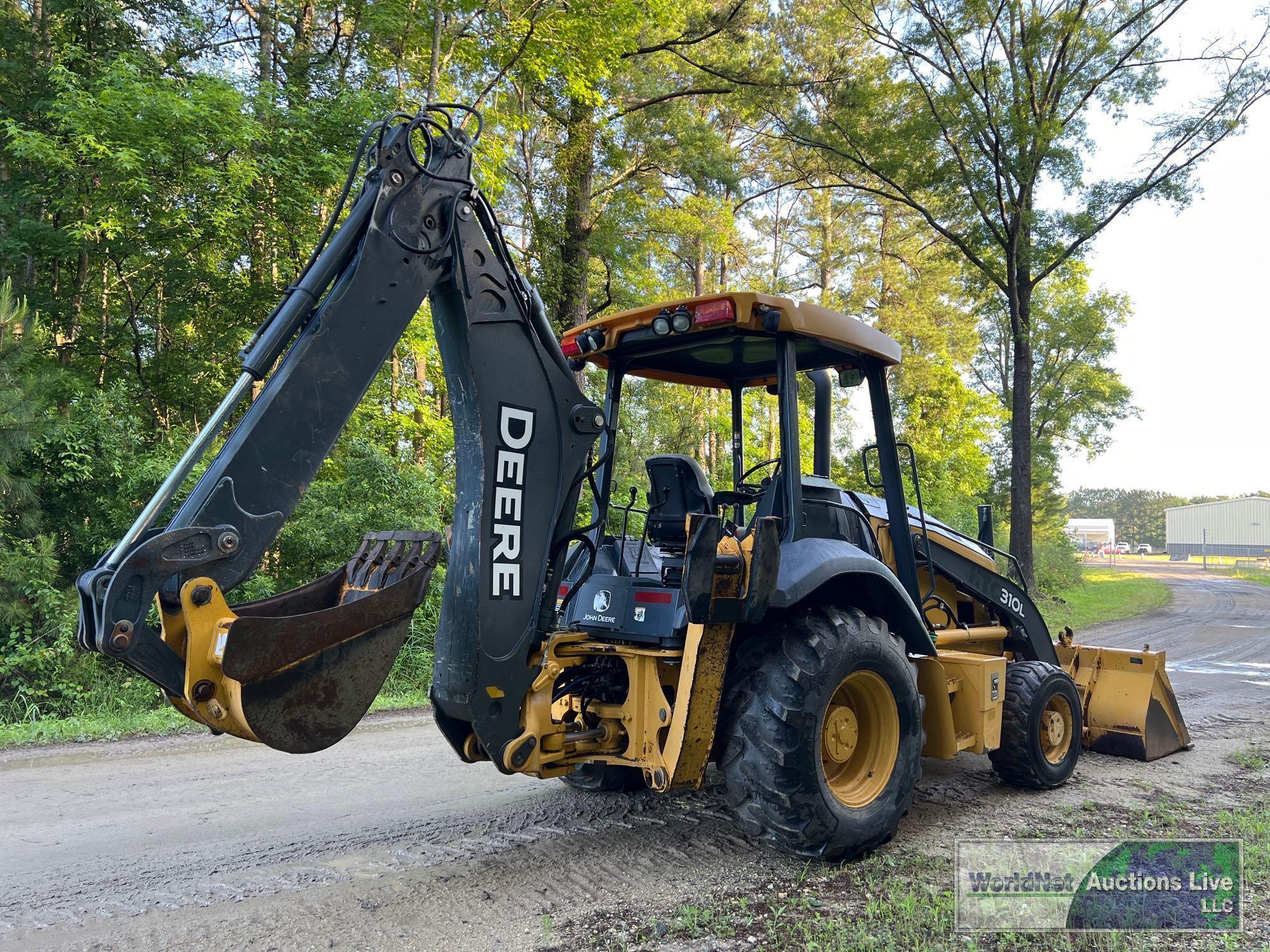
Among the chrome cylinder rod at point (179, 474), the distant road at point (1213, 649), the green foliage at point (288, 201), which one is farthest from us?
the green foliage at point (288, 201)

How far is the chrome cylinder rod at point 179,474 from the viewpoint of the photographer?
263cm

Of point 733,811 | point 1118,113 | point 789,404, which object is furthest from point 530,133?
point 733,811

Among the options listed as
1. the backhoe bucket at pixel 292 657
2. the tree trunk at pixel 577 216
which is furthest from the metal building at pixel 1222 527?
the backhoe bucket at pixel 292 657

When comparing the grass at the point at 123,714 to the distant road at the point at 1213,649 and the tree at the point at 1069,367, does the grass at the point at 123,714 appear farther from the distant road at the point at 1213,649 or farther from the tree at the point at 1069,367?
the tree at the point at 1069,367

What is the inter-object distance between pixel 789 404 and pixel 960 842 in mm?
2277

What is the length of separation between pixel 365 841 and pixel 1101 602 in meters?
21.1

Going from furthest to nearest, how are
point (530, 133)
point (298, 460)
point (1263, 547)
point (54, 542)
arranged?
point (1263, 547) < point (530, 133) < point (54, 542) < point (298, 460)

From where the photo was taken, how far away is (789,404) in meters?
4.25

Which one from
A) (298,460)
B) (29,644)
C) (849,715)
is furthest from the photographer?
(29,644)

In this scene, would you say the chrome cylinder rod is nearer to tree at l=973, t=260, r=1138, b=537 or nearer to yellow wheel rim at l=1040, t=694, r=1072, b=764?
yellow wheel rim at l=1040, t=694, r=1072, b=764

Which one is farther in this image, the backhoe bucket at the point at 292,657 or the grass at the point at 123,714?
the grass at the point at 123,714

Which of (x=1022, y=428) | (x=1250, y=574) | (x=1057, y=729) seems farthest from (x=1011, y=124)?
(x=1250, y=574)

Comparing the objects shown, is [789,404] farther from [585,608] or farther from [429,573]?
[429,573]

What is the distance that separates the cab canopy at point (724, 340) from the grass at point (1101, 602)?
9.39 metres
